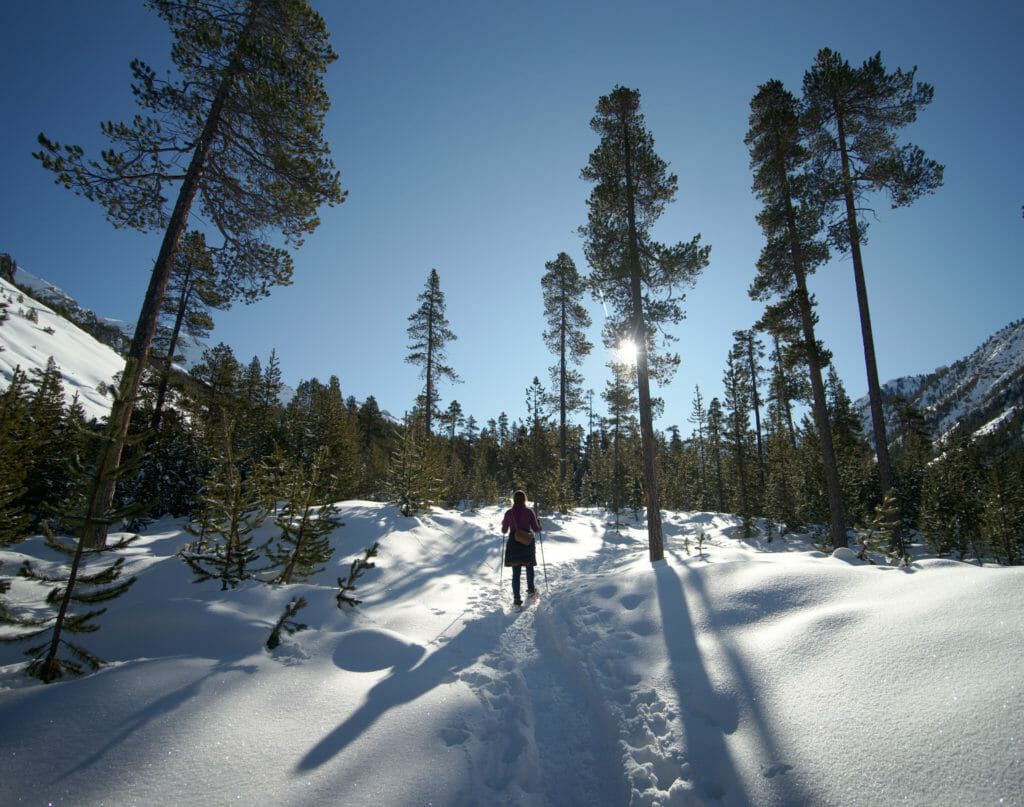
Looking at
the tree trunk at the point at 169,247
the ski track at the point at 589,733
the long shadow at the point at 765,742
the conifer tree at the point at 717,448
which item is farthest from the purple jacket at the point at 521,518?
the conifer tree at the point at 717,448

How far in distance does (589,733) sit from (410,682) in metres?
1.85

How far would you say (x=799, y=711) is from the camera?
2.90 meters

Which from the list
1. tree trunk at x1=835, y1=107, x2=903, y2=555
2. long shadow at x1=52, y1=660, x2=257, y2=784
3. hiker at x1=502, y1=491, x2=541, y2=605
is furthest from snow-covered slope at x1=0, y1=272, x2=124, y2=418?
tree trunk at x1=835, y1=107, x2=903, y2=555

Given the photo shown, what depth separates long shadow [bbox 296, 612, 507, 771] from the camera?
9.50ft

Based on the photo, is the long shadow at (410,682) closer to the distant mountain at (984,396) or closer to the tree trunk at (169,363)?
the tree trunk at (169,363)

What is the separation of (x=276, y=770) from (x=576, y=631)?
413cm

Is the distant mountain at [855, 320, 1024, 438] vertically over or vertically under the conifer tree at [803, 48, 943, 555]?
over

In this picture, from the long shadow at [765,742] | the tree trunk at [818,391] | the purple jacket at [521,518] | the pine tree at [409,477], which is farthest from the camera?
the pine tree at [409,477]

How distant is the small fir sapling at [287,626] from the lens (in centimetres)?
402

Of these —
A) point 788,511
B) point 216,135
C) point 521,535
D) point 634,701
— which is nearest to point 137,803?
point 634,701

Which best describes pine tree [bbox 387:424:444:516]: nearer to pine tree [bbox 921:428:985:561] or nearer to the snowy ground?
the snowy ground

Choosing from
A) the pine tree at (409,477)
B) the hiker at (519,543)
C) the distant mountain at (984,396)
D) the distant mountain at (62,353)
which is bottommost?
the hiker at (519,543)

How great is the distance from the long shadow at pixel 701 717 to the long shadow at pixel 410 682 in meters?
2.43

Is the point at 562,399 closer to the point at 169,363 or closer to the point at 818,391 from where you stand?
the point at 818,391
